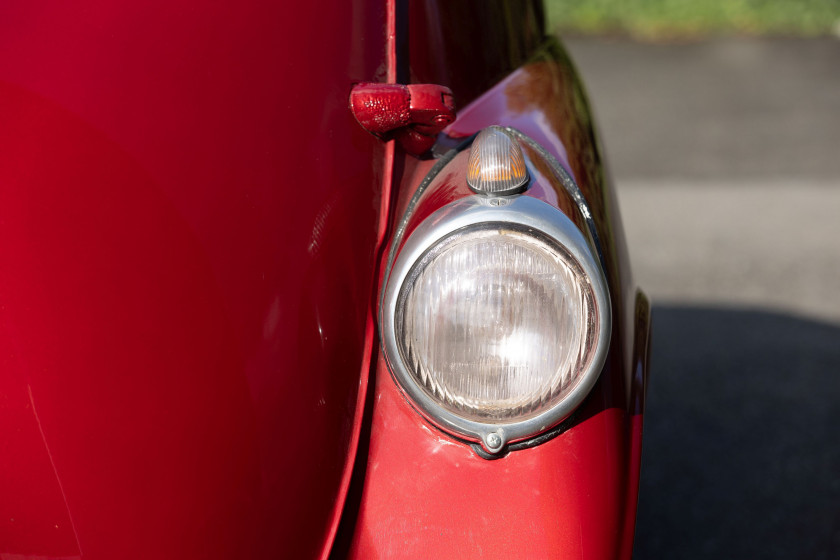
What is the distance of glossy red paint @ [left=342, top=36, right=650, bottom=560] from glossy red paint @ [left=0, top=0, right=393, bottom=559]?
0.27 ft

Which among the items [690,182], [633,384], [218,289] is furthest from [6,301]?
[690,182]

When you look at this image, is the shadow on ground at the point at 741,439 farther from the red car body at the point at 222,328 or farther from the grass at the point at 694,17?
the grass at the point at 694,17

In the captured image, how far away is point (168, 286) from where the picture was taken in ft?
3.70

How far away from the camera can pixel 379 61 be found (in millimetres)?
1435

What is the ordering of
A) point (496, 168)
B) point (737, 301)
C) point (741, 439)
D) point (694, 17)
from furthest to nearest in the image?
point (694, 17) → point (737, 301) → point (741, 439) → point (496, 168)

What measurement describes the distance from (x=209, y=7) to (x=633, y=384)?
3.03 feet

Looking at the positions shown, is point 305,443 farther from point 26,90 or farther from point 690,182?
point 690,182

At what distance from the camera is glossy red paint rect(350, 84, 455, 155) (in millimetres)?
1363

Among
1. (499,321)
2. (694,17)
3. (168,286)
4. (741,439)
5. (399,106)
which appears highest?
(399,106)

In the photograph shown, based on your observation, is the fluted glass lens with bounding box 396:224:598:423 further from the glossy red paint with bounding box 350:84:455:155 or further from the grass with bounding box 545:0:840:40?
the grass with bounding box 545:0:840:40

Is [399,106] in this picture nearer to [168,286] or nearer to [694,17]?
[168,286]

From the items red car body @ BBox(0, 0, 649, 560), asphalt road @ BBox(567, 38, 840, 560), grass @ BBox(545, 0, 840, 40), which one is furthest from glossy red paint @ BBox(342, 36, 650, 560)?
grass @ BBox(545, 0, 840, 40)

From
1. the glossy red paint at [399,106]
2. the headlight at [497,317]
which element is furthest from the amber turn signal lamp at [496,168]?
the glossy red paint at [399,106]

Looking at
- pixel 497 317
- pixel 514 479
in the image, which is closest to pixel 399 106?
pixel 497 317
